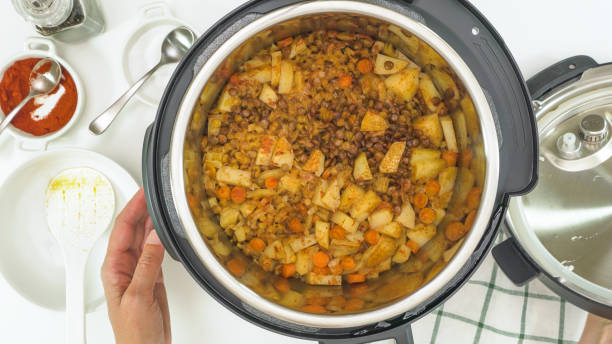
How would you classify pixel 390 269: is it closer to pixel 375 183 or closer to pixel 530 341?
pixel 375 183

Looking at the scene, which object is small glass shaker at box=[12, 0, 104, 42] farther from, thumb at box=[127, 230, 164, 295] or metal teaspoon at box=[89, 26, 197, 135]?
thumb at box=[127, 230, 164, 295]

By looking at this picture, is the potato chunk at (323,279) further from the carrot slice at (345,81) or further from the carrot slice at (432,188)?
the carrot slice at (345,81)

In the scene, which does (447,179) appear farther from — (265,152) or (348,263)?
(265,152)

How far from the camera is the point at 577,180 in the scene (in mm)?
1154

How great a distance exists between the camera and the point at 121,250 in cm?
118

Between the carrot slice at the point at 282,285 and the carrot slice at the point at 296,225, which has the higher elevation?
the carrot slice at the point at 296,225

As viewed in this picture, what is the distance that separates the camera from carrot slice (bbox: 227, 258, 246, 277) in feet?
3.09

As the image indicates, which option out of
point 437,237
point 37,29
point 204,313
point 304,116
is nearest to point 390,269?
point 437,237

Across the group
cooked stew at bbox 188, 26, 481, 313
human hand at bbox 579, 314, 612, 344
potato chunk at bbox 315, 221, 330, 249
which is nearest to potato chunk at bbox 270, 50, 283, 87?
cooked stew at bbox 188, 26, 481, 313

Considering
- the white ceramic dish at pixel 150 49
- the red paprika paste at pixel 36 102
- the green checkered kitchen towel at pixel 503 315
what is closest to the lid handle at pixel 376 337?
the green checkered kitchen towel at pixel 503 315

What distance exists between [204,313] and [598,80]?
3.65ft

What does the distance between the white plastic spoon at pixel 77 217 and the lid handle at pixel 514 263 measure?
0.93 meters

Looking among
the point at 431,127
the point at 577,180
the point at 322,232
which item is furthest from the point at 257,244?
the point at 577,180

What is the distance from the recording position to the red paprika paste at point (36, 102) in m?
1.20
